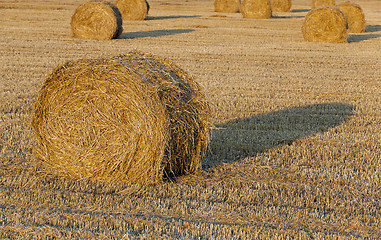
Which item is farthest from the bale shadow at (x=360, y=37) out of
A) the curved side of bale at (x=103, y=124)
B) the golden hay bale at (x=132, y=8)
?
the curved side of bale at (x=103, y=124)

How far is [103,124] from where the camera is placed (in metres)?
5.62

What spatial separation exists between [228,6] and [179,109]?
30204 millimetres

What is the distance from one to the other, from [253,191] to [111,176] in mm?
1456

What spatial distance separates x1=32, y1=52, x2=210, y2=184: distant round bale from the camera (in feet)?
18.2

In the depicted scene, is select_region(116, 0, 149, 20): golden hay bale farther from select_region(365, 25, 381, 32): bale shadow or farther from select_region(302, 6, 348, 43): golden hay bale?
select_region(365, 25, 381, 32): bale shadow

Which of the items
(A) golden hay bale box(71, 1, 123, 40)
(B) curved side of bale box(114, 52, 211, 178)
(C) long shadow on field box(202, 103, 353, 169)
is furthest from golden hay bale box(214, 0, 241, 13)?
(B) curved side of bale box(114, 52, 211, 178)

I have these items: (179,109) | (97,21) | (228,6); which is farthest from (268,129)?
(228,6)

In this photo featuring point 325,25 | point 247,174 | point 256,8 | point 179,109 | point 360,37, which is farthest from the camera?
point 256,8

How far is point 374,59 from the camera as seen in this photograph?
1634 centimetres

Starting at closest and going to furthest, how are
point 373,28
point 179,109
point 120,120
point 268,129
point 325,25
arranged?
1. point 120,120
2. point 179,109
3. point 268,129
4. point 325,25
5. point 373,28

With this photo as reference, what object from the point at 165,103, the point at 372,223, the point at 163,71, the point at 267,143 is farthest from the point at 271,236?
the point at 267,143

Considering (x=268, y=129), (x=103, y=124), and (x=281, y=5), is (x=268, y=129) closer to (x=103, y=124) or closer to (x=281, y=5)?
(x=103, y=124)

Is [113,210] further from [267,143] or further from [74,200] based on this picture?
[267,143]

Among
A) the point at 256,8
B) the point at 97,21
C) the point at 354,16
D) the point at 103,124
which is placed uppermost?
the point at 103,124
